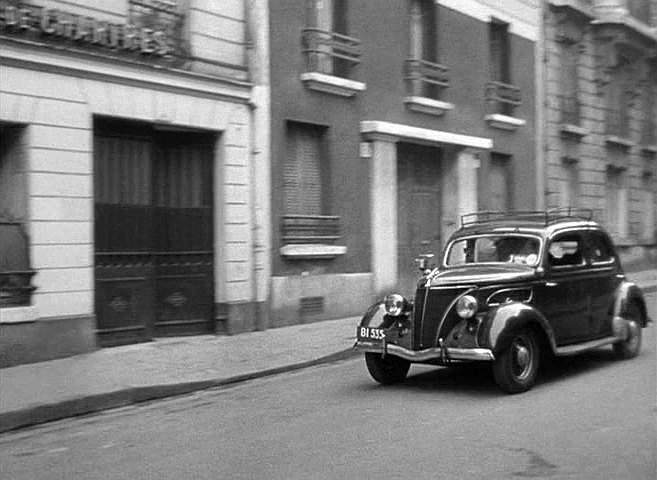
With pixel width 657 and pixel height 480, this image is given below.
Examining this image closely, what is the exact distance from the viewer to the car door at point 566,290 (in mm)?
9922

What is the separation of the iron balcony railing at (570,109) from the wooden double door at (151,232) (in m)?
12.1

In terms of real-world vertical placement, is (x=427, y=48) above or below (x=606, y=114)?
above

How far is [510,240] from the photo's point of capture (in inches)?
408

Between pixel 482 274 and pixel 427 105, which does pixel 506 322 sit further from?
pixel 427 105

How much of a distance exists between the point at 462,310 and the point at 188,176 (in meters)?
6.12

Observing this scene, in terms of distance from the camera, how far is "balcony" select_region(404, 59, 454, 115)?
1784 centimetres

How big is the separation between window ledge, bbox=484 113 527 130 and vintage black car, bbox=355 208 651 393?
9305 mm

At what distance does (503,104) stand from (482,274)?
12.2 meters

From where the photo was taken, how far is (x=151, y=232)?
530 inches

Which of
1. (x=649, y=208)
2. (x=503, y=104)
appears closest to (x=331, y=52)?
(x=503, y=104)

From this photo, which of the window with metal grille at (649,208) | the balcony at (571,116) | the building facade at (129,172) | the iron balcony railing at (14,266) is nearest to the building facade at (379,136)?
the building facade at (129,172)

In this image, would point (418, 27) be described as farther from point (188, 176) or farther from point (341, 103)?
point (188, 176)

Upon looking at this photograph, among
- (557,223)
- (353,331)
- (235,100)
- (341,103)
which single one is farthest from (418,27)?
(557,223)

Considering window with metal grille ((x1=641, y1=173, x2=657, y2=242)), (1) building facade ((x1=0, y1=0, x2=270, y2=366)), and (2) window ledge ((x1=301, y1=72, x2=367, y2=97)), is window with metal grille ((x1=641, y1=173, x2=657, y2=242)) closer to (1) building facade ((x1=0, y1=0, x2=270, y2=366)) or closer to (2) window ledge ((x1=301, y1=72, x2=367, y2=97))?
(2) window ledge ((x1=301, y1=72, x2=367, y2=97))
